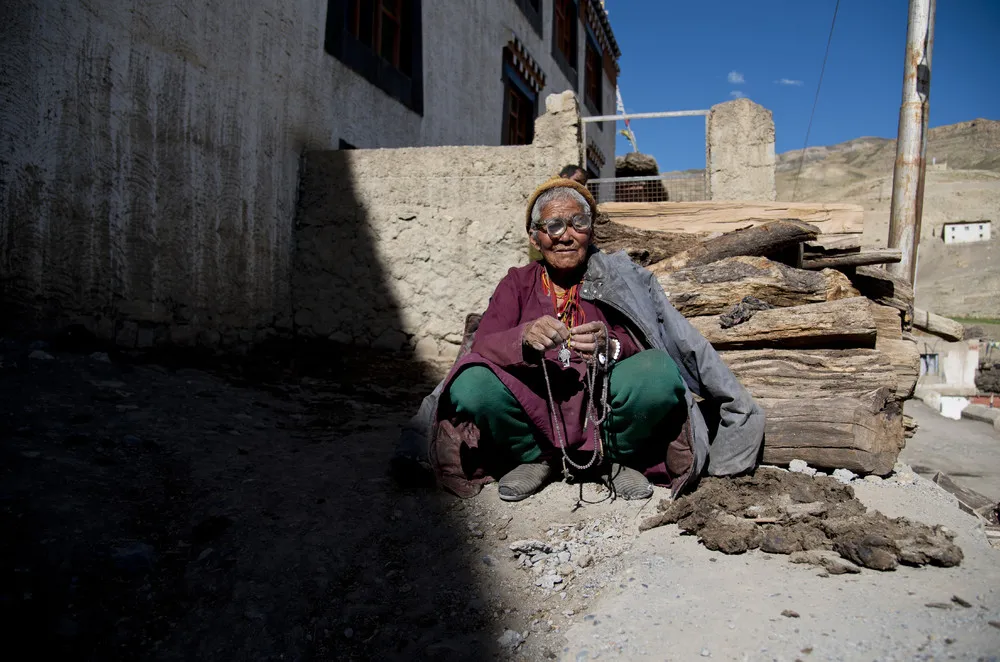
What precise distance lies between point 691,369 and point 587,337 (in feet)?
1.62

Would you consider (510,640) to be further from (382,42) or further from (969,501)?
(382,42)

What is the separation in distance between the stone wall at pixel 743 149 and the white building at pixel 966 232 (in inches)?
1530

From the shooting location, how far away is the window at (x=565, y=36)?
1242cm

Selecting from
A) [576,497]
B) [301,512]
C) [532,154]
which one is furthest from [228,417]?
[532,154]

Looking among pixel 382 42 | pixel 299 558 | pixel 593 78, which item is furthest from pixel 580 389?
pixel 593 78

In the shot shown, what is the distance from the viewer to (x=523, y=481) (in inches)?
98.4

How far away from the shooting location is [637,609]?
1.72 metres

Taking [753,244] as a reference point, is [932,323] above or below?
below

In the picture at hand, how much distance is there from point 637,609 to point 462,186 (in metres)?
3.84

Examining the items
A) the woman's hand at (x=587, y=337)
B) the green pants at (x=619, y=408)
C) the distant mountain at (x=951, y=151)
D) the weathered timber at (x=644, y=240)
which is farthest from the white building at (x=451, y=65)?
the distant mountain at (x=951, y=151)

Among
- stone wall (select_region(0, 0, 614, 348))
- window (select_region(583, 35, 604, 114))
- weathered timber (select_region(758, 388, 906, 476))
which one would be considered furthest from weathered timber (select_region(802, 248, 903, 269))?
window (select_region(583, 35, 604, 114))

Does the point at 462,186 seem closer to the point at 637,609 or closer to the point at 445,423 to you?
the point at 445,423

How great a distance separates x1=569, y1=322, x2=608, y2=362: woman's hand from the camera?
90.4 inches

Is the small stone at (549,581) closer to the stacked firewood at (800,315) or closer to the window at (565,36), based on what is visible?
the stacked firewood at (800,315)
